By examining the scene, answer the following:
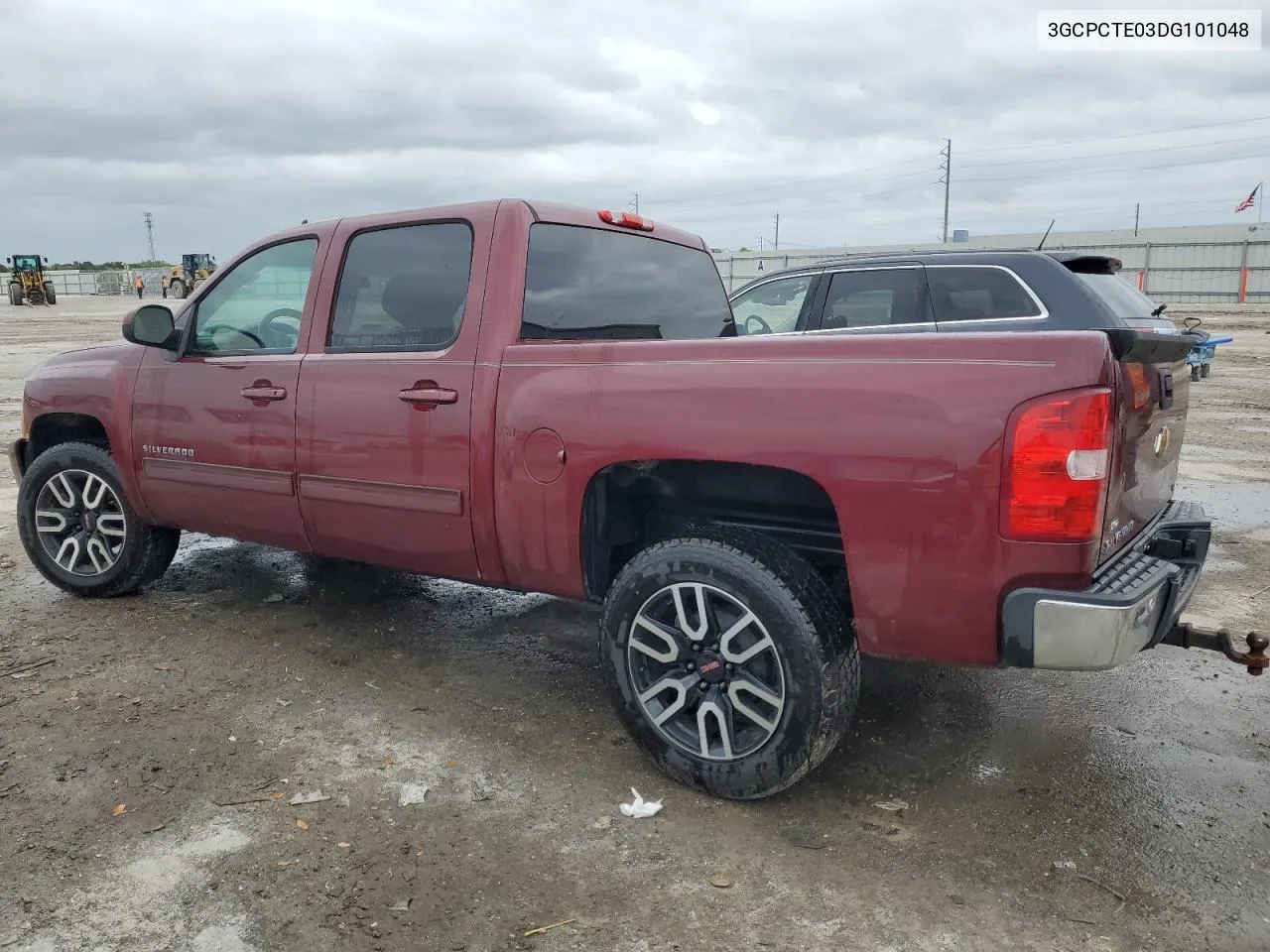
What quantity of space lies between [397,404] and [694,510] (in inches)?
47.4

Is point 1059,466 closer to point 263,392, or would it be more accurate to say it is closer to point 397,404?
point 397,404

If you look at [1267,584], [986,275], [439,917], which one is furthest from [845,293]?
[439,917]

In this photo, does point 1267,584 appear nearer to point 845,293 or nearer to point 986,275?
point 986,275

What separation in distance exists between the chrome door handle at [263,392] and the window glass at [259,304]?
18cm

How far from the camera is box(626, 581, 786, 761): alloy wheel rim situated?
2939 millimetres

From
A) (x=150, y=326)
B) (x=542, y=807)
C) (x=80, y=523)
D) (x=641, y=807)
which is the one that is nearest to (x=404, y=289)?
(x=150, y=326)

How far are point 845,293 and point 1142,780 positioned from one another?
455 centimetres

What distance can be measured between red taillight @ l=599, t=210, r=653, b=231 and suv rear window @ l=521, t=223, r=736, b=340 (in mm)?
50

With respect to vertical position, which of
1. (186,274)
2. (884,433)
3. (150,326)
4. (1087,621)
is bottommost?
(1087,621)

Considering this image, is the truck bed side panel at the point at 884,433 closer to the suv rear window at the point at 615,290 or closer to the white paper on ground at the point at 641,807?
the suv rear window at the point at 615,290

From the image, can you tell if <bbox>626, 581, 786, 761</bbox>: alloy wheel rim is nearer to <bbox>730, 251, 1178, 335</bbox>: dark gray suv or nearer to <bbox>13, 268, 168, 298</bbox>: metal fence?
<bbox>730, 251, 1178, 335</bbox>: dark gray suv

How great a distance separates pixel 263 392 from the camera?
4113 millimetres

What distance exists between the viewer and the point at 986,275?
6.47 metres

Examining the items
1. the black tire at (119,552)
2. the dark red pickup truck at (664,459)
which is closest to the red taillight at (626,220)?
the dark red pickup truck at (664,459)
